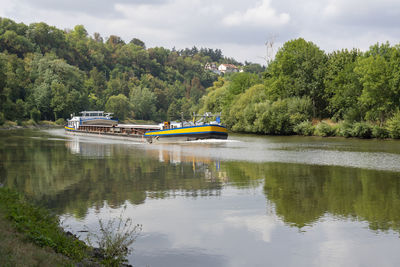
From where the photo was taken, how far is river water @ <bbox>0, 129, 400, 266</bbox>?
40.8 ft

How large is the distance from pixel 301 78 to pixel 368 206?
62773mm

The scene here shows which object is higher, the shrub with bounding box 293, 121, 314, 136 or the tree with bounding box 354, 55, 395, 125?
the tree with bounding box 354, 55, 395, 125

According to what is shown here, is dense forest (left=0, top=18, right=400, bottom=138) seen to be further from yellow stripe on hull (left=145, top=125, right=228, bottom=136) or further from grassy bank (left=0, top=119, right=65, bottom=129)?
yellow stripe on hull (left=145, top=125, right=228, bottom=136)

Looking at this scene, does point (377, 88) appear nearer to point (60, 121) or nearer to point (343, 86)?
point (343, 86)

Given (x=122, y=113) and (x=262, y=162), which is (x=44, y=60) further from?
(x=262, y=162)

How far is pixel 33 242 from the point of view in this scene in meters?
10.2

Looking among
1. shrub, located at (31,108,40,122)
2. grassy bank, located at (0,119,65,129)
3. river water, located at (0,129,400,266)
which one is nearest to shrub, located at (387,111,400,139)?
river water, located at (0,129,400,266)

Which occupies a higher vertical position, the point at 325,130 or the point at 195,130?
the point at 195,130

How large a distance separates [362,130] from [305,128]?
445 inches

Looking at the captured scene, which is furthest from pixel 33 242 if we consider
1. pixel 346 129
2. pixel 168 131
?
pixel 346 129

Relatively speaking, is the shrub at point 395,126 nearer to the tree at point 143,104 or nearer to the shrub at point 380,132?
the shrub at point 380,132

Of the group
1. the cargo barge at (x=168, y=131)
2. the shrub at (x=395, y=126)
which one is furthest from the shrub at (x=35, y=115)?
the shrub at (x=395, y=126)

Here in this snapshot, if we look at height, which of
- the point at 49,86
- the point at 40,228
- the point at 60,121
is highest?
the point at 49,86

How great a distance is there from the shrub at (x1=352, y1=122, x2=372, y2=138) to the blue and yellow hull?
17779 millimetres
